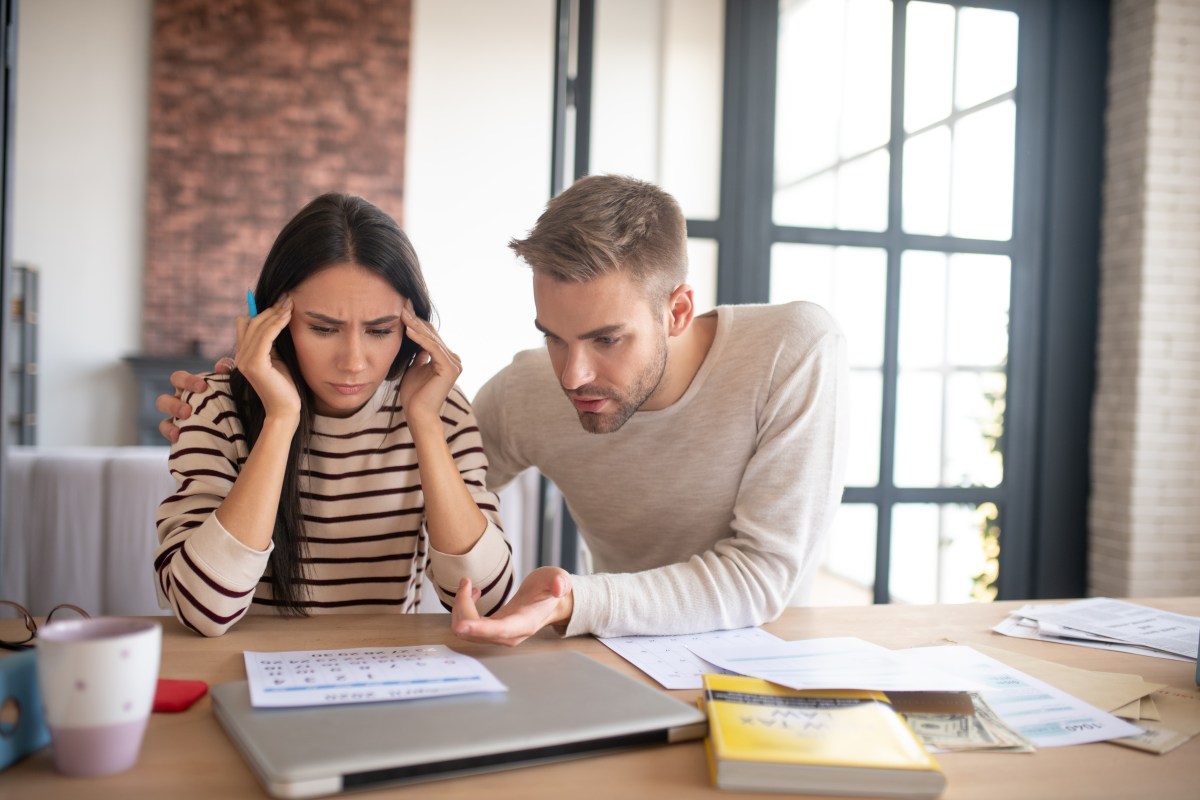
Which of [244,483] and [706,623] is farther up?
[244,483]

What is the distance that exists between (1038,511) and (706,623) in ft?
7.68

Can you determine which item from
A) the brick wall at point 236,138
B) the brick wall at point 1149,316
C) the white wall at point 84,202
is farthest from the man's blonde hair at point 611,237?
the white wall at point 84,202

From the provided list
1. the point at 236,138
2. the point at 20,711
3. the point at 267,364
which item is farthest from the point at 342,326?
the point at 236,138

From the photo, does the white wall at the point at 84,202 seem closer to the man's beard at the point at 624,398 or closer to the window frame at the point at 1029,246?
the window frame at the point at 1029,246

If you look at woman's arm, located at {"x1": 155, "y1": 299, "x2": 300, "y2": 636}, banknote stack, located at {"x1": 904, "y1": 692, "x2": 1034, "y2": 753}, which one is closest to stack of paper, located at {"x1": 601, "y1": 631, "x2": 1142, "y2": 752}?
banknote stack, located at {"x1": 904, "y1": 692, "x2": 1034, "y2": 753}

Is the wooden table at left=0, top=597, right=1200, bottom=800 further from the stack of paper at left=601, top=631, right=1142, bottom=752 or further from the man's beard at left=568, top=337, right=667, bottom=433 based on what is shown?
the man's beard at left=568, top=337, right=667, bottom=433

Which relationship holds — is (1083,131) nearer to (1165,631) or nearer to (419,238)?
(1165,631)

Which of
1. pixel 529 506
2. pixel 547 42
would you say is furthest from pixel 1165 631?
pixel 547 42

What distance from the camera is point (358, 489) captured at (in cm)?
146

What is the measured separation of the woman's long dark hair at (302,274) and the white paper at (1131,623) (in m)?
1.07

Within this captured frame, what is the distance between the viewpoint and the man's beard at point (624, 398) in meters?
1.43

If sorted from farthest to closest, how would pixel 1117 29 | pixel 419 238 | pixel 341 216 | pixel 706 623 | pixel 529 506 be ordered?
1. pixel 419 238
2. pixel 1117 29
3. pixel 529 506
4. pixel 341 216
5. pixel 706 623

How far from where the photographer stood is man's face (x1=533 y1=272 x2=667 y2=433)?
136 centimetres

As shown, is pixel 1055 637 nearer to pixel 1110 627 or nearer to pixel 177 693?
pixel 1110 627
